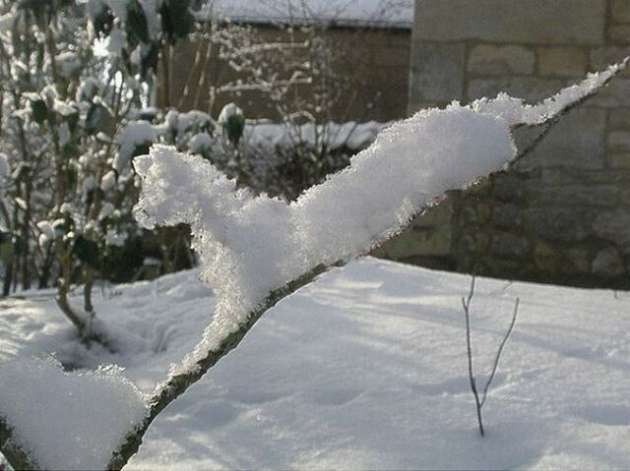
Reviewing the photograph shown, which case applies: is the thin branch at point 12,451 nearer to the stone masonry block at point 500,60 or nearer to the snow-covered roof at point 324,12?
the stone masonry block at point 500,60

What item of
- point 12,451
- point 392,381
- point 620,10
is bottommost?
point 392,381

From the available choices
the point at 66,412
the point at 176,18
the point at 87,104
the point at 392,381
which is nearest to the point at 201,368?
the point at 66,412

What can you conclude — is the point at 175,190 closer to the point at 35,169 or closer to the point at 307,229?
the point at 307,229

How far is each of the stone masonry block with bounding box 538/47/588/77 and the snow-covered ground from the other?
1.30 m

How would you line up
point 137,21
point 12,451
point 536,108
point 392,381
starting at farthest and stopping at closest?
point 137,21
point 392,381
point 536,108
point 12,451

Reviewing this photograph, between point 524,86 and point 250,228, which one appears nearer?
point 250,228

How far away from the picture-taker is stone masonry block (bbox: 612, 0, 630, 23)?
4352mm

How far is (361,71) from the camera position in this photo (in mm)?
7715

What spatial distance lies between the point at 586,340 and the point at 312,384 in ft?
2.64

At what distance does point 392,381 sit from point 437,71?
97.1 inches

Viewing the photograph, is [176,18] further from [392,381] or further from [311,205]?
[311,205]

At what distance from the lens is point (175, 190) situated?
1.02 meters

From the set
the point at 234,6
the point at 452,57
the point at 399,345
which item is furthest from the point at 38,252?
the point at 399,345

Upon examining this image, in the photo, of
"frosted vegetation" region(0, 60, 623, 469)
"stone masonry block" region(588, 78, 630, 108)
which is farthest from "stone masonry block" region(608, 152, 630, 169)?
"frosted vegetation" region(0, 60, 623, 469)
